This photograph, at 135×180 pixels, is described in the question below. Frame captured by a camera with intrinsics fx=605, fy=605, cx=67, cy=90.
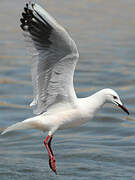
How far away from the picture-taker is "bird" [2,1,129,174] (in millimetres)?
7949

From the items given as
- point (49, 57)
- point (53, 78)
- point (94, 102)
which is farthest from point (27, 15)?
point (94, 102)

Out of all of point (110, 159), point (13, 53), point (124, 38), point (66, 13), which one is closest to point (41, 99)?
point (110, 159)

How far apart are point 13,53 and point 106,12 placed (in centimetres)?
568

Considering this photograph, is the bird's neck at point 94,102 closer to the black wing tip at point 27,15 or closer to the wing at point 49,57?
the wing at point 49,57

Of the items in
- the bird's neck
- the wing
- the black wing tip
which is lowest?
the bird's neck

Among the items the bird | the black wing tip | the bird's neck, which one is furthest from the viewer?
the bird's neck

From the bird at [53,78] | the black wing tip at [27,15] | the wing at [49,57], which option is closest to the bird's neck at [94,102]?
the bird at [53,78]

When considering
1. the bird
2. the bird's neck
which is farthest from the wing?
the bird's neck

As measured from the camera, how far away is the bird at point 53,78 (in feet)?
26.1

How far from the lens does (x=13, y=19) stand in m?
20.0

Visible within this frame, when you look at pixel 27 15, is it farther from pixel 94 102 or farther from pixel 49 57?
pixel 94 102

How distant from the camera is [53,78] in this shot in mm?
8312

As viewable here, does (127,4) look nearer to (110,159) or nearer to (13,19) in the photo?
(13,19)

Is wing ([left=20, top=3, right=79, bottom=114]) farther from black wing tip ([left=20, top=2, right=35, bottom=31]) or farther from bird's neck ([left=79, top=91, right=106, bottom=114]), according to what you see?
bird's neck ([left=79, top=91, right=106, bottom=114])
